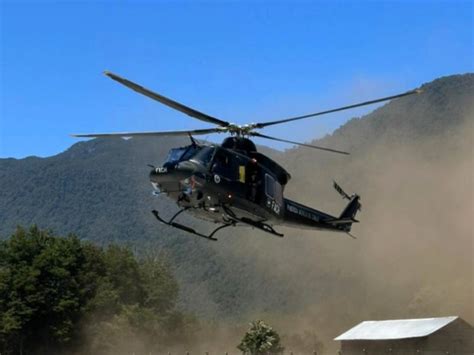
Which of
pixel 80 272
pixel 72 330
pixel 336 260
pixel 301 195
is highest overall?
pixel 301 195

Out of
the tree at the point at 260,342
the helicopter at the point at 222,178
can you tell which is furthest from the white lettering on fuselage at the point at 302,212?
the tree at the point at 260,342

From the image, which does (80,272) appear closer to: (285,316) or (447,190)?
(285,316)

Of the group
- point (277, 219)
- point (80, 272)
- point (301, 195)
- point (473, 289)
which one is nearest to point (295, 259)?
point (301, 195)

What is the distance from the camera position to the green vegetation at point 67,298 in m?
69.0

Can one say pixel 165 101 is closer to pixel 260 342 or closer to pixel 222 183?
pixel 222 183

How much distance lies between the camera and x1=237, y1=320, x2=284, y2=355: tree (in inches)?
3541

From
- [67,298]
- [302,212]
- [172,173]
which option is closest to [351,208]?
[302,212]

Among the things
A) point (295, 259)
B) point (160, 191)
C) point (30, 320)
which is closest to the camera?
point (160, 191)

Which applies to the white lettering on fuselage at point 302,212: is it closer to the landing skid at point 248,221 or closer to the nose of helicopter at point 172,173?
the landing skid at point 248,221

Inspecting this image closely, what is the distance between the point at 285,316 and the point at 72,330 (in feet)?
205

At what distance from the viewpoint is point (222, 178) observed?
1089 inches

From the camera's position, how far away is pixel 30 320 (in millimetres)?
70000

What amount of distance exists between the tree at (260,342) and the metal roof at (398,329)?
16.5 m

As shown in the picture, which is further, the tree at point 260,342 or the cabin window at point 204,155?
the tree at point 260,342
